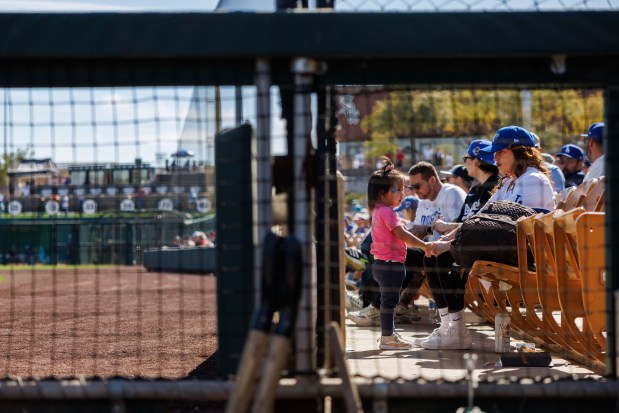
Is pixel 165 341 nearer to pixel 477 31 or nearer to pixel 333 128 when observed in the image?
pixel 333 128

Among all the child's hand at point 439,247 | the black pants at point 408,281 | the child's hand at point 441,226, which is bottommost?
the black pants at point 408,281

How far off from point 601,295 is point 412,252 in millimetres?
3402

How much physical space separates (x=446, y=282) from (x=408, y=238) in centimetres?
57

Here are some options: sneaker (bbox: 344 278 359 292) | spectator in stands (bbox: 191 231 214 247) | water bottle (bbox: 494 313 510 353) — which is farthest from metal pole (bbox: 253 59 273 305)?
spectator in stands (bbox: 191 231 214 247)

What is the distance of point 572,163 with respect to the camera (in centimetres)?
967

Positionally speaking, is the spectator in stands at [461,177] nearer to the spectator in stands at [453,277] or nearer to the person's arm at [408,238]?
the spectator in stands at [453,277]

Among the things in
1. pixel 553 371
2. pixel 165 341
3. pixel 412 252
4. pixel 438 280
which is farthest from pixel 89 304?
pixel 553 371

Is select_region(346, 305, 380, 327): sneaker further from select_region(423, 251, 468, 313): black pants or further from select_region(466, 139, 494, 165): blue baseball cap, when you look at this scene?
select_region(466, 139, 494, 165): blue baseball cap

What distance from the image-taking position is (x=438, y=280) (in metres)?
7.52

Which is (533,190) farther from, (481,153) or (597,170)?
(481,153)

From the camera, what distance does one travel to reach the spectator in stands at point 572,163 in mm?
9578

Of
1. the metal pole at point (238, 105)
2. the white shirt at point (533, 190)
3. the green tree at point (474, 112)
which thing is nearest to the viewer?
the metal pole at point (238, 105)

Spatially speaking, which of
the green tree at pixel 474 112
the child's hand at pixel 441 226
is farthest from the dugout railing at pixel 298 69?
the child's hand at pixel 441 226

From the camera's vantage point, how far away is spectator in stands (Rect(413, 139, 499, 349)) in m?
7.11
